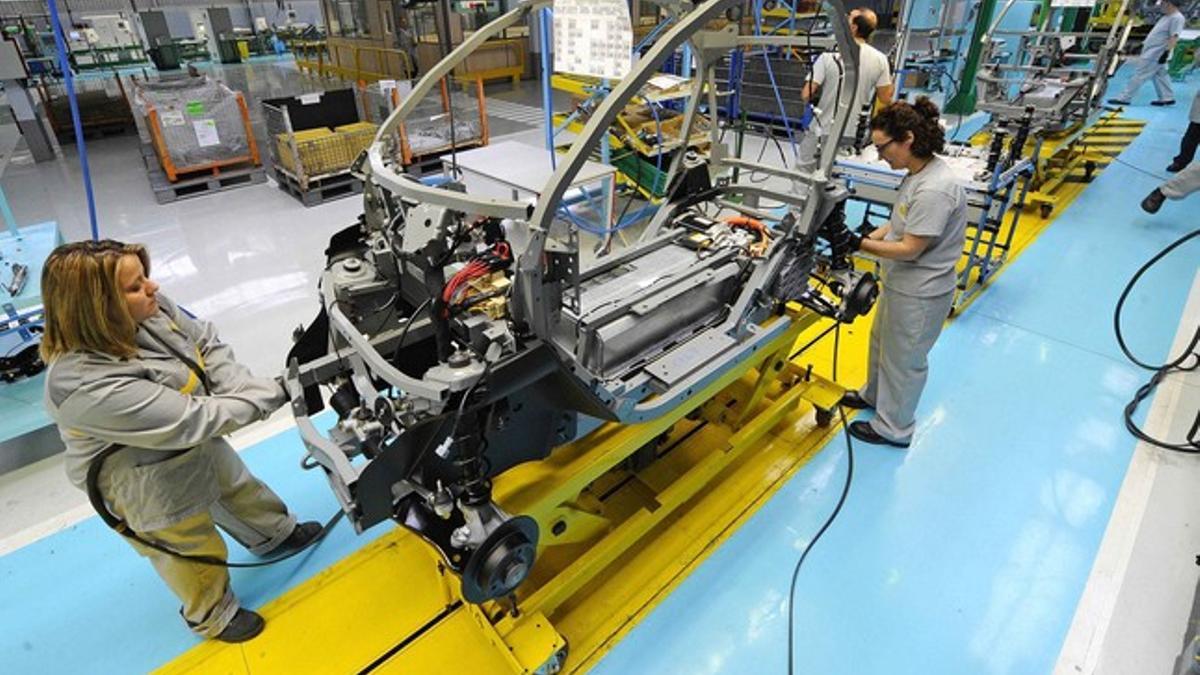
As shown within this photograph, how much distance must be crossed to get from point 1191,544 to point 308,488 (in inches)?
165

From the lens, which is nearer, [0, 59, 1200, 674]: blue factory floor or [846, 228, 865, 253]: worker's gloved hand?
[0, 59, 1200, 674]: blue factory floor

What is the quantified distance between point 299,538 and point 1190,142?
10089mm

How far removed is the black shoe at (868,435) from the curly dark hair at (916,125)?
148cm

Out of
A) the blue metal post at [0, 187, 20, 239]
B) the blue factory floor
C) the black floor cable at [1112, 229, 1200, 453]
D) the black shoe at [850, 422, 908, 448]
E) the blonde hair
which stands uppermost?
the blonde hair

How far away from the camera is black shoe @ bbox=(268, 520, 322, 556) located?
106 inches

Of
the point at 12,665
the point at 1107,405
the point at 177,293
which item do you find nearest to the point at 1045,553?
the point at 1107,405

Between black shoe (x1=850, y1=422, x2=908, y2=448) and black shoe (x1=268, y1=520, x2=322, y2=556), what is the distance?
2833mm

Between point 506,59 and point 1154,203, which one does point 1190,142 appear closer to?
point 1154,203

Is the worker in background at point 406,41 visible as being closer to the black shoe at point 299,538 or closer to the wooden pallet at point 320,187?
the wooden pallet at point 320,187

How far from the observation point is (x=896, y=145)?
8.92 feet

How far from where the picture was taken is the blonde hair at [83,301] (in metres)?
1.69

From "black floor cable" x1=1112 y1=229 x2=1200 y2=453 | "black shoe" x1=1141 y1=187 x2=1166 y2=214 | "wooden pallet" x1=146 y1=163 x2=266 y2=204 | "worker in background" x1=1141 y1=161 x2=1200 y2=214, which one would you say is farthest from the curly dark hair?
"wooden pallet" x1=146 y1=163 x2=266 y2=204

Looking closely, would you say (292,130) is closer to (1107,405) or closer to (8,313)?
(8,313)

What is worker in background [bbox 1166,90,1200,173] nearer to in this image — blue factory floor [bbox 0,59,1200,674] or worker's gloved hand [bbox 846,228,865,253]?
blue factory floor [bbox 0,59,1200,674]
